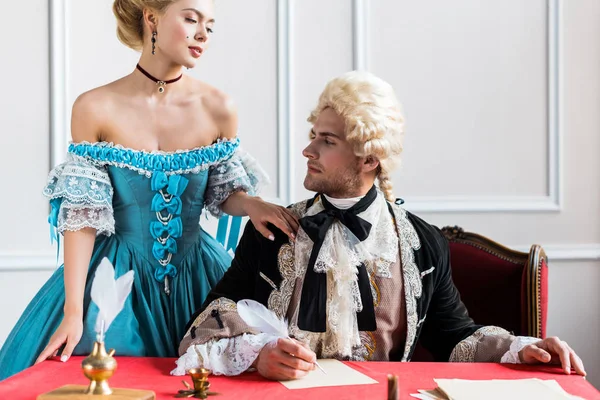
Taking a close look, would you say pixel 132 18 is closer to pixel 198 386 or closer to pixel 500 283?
pixel 198 386

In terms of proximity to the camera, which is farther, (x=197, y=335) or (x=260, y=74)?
(x=260, y=74)

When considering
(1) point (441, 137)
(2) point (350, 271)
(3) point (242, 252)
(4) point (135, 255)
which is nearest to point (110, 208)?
(4) point (135, 255)

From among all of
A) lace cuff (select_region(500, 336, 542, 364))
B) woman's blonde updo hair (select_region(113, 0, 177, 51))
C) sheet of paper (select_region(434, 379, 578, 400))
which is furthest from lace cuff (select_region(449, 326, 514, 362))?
woman's blonde updo hair (select_region(113, 0, 177, 51))

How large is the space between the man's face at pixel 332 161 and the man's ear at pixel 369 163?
0.02 m

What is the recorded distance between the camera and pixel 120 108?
2236 mm

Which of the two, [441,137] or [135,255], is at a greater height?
[441,137]

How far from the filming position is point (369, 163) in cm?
209

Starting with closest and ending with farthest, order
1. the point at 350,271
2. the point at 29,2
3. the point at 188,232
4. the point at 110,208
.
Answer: the point at 350,271 → the point at 110,208 → the point at 188,232 → the point at 29,2

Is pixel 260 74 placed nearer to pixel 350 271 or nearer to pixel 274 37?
pixel 274 37

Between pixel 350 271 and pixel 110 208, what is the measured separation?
714mm

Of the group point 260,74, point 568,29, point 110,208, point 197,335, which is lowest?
point 197,335

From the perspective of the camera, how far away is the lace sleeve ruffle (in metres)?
2.09

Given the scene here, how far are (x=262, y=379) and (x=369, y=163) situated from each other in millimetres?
691

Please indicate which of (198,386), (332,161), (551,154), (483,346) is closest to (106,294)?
(198,386)
